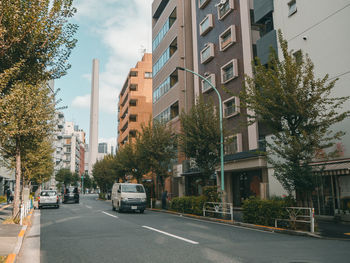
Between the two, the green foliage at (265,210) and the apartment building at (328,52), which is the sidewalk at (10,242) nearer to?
the green foliage at (265,210)

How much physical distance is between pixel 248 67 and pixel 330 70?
26.1 ft

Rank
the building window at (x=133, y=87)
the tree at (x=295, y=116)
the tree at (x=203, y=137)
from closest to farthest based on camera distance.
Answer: the tree at (x=295, y=116) < the tree at (x=203, y=137) < the building window at (x=133, y=87)

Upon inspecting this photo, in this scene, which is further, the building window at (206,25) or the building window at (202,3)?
the building window at (202,3)

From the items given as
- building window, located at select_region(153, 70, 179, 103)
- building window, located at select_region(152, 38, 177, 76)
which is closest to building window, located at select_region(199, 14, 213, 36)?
building window, located at select_region(152, 38, 177, 76)

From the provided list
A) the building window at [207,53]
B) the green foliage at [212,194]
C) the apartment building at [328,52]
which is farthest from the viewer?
the building window at [207,53]

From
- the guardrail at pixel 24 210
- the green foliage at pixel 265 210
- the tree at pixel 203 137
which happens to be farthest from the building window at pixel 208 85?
the guardrail at pixel 24 210

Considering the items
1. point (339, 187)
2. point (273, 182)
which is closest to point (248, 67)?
point (273, 182)

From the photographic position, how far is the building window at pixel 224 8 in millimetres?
25797

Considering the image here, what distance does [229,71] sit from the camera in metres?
26.1

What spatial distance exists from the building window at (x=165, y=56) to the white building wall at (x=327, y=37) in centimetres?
2010

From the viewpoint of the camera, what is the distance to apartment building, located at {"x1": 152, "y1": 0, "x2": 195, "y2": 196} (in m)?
34.1

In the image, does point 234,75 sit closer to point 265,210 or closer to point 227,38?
point 227,38

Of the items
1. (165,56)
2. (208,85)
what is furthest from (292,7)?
(165,56)

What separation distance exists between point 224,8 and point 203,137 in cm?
1303
